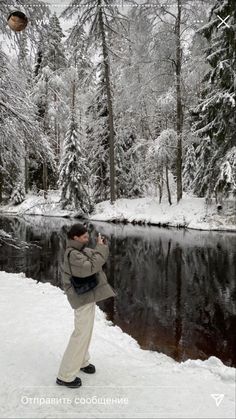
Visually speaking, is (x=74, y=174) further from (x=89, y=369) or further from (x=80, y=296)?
(x=80, y=296)

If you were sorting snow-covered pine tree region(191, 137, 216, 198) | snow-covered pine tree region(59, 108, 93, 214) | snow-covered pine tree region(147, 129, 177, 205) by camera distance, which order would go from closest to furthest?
snow-covered pine tree region(191, 137, 216, 198) → snow-covered pine tree region(147, 129, 177, 205) → snow-covered pine tree region(59, 108, 93, 214)

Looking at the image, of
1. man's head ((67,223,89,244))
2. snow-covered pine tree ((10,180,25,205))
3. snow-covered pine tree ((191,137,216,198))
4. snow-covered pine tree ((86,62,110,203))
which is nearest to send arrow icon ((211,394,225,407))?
man's head ((67,223,89,244))

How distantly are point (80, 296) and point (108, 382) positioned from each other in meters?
1.03

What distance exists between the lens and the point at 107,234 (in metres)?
20.5

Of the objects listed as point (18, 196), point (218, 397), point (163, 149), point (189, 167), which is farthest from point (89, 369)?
point (18, 196)

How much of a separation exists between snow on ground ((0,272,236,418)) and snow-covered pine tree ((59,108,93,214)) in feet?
77.3

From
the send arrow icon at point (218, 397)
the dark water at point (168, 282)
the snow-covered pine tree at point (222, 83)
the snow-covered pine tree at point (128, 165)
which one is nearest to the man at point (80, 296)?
the send arrow icon at point (218, 397)

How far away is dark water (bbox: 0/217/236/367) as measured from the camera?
23.8 feet

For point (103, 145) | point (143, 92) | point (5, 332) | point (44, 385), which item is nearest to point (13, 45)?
point (5, 332)

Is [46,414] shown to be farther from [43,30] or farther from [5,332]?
[43,30]

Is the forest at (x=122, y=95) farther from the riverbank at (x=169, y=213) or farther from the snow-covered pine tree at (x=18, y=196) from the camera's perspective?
the riverbank at (x=169, y=213)

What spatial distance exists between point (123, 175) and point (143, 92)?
8017mm

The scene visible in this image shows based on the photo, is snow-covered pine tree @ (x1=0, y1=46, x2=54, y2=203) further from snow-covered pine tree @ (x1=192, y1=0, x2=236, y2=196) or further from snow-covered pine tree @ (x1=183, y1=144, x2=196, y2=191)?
snow-covered pine tree @ (x1=183, y1=144, x2=196, y2=191)

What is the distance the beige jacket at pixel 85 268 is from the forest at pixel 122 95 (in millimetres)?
3231
